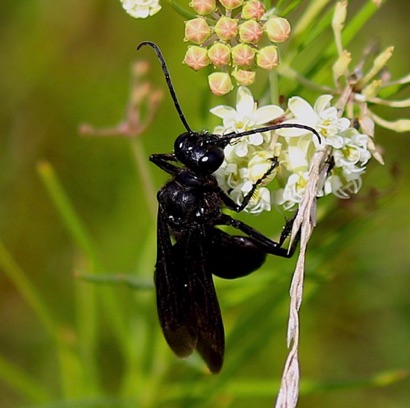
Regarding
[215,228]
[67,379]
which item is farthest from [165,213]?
[67,379]

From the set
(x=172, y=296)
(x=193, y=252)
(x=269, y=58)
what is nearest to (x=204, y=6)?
(x=269, y=58)

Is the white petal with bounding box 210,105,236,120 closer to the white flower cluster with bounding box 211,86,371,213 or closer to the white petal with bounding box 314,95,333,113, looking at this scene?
the white flower cluster with bounding box 211,86,371,213

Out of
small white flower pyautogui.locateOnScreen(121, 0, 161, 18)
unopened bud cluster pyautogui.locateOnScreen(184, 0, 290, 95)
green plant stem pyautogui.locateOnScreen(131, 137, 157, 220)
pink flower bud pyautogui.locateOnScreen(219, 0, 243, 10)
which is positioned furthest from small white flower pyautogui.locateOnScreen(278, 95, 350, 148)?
green plant stem pyautogui.locateOnScreen(131, 137, 157, 220)

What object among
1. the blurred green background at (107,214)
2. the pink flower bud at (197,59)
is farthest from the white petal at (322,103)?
the blurred green background at (107,214)

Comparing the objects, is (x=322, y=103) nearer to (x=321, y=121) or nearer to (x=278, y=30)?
(x=321, y=121)

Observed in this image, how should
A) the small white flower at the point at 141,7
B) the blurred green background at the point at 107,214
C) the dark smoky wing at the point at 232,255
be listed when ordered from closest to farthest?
the small white flower at the point at 141,7, the dark smoky wing at the point at 232,255, the blurred green background at the point at 107,214

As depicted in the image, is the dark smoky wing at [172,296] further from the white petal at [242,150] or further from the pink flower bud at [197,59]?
the pink flower bud at [197,59]
